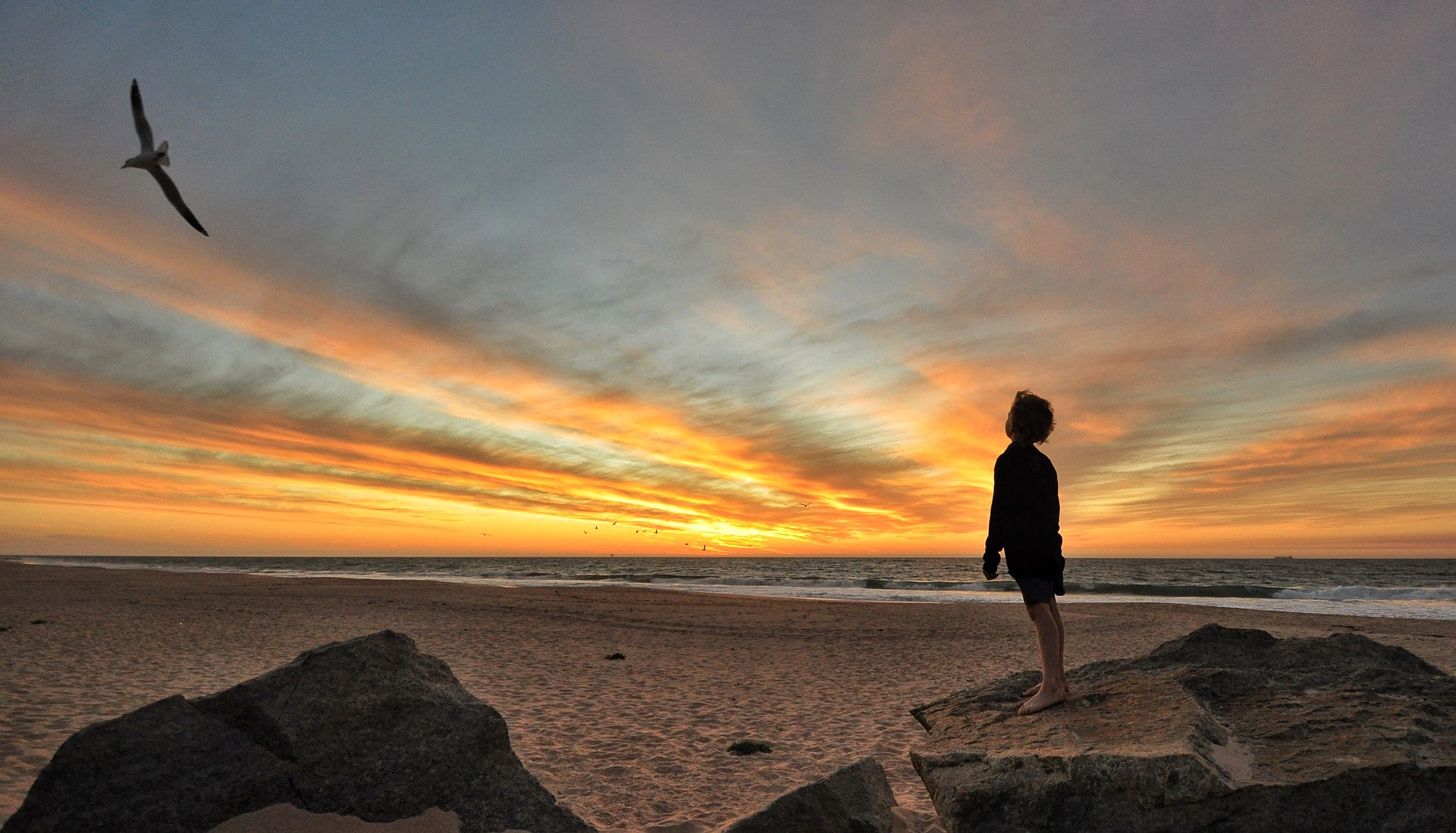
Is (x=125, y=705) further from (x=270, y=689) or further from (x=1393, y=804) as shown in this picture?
(x=1393, y=804)

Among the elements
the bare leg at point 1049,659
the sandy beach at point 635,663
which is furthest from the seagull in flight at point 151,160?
the bare leg at point 1049,659

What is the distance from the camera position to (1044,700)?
5598mm

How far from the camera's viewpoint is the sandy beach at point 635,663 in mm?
7273

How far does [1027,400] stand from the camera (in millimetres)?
5926

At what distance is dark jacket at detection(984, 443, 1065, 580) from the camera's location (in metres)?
5.52

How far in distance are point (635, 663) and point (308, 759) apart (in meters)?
10.5

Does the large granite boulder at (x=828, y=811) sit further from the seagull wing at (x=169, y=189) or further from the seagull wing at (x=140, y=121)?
the seagull wing at (x=140, y=121)

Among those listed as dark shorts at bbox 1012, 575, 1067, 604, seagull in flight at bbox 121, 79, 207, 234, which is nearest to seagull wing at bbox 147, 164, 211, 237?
seagull in flight at bbox 121, 79, 207, 234

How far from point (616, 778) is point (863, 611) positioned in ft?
70.0

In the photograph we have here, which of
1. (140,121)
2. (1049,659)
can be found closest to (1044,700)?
(1049,659)

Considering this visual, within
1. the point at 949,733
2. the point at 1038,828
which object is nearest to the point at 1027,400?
the point at 949,733

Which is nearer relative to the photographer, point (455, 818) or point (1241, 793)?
point (1241, 793)

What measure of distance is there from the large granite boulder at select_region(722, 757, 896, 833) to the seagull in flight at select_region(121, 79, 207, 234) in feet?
32.9

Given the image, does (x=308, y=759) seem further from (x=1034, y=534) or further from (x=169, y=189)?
(x=169, y=189)
